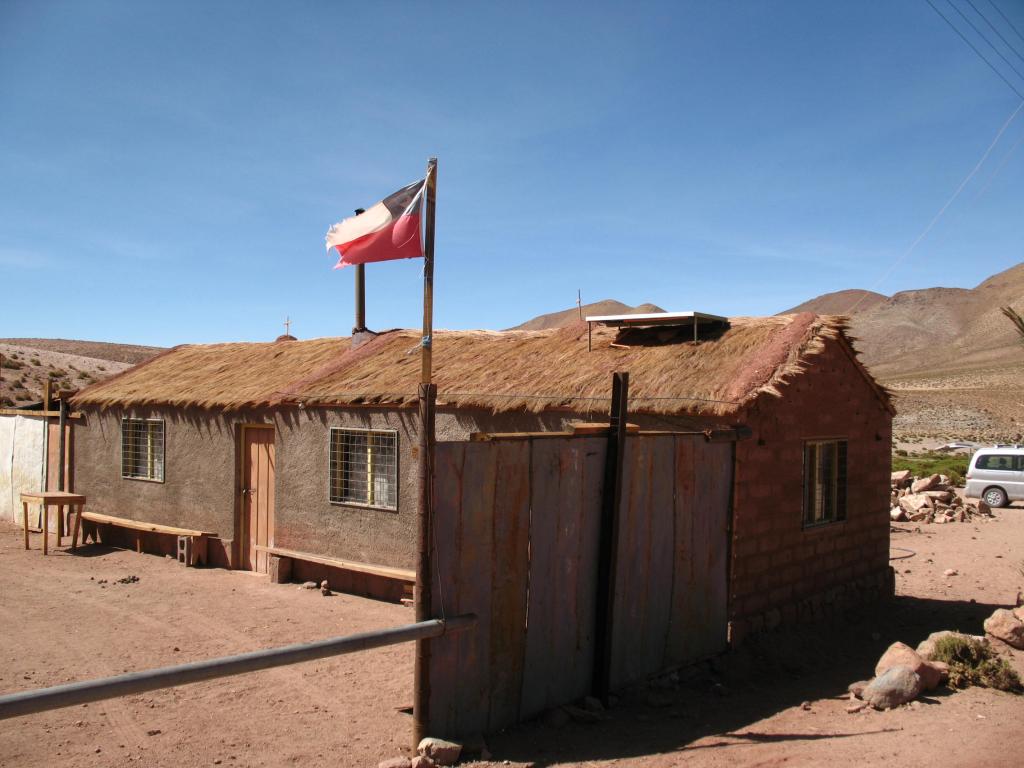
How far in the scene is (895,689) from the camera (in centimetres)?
649

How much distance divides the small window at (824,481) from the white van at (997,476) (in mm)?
14357

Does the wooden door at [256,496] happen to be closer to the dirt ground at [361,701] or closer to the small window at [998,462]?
the dirt ground at [361,701]

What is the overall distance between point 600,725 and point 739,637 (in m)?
2.66

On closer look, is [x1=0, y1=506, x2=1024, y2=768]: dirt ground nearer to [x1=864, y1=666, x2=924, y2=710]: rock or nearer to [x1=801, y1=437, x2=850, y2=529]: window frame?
[x1=864, y1=666, x2=924, y2=710]: rock

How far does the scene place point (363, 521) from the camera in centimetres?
1115

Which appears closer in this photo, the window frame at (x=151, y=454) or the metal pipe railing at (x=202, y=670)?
the metal pipe railing at (x=202, y=670)

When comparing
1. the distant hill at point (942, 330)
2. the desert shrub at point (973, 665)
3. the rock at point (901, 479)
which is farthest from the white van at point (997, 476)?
the distant hill at point (942, 330)

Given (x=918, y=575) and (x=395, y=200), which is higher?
(x=395, y=200)

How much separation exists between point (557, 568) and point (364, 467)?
563cm

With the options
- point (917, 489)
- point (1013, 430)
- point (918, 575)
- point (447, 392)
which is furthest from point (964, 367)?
point (447, 392)

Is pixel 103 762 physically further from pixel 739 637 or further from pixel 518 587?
pixel 739 637

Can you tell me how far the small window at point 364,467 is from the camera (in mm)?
10977

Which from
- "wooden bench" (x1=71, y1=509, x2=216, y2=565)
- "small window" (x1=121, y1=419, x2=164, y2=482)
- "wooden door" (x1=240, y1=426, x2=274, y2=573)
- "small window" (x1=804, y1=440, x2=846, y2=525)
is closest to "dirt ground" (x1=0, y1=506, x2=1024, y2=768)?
"wooden door" (x1=240, y1=426, x2=274, y2=573)

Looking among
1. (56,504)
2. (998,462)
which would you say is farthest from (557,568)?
(998,462)
